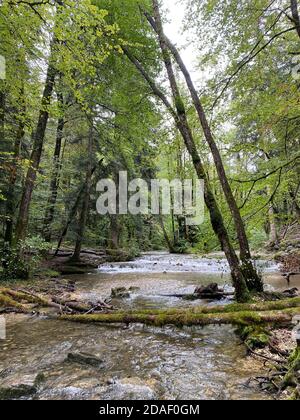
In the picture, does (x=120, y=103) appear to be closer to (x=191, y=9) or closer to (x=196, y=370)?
(x=191, y=9)

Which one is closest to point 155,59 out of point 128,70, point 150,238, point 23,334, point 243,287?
point 128,70

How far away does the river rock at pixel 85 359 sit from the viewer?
363cm

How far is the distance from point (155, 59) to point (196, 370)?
8.17m

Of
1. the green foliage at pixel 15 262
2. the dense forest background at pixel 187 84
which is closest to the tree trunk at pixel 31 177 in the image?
the dense forest background at pixel 187 84

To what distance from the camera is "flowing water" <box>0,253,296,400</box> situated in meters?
2.95

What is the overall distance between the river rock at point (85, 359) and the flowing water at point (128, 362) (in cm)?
8

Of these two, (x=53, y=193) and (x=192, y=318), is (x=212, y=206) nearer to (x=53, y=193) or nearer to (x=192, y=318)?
(x=192, y=318)

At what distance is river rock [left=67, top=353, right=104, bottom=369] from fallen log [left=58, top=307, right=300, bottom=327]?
4.50 ft

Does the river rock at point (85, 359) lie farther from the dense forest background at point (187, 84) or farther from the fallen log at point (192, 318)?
the dense forest background at point (187, 84)

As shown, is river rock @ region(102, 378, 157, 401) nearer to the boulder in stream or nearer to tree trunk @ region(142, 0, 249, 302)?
the boulder in stream

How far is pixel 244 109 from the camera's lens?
709cm

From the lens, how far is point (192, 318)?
4609 millimetres

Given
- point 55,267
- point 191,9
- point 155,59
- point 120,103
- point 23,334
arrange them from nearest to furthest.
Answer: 1. point 23,334
2. point 191,9
3. point 155,59
4. point 120,103
5. point 55,267

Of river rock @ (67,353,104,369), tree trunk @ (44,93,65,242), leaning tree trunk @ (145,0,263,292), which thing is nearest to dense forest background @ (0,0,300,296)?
leaning tree trunk @ (145,0,263,292)
